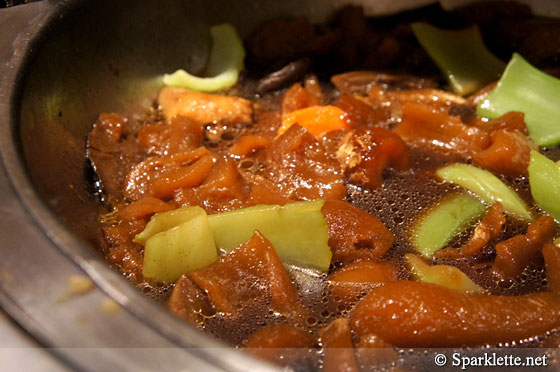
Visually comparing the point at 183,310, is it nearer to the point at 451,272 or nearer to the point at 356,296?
the point at 356,296

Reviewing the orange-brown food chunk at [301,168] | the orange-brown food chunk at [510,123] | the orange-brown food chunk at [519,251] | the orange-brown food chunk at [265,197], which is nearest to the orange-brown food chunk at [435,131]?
the orange-brown food chunk at [510,123]

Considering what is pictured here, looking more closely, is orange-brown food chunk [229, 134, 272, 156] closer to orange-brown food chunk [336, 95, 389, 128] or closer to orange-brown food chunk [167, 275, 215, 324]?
orange-brown food chunk [336, 95, 389, 128]

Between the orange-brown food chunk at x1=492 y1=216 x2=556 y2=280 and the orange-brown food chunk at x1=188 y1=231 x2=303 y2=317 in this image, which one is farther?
the orange-brown food chunk at x1=492 y1=216 x2=556 y2=280

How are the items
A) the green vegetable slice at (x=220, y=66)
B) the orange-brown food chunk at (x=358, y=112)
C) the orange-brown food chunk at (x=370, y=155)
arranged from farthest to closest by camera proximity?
the green vegetable slice at (x=220, y=66) < the orange-brown food chunk at (x=358, y=112) < the orange-brown food chunk at (x=370, y=155)

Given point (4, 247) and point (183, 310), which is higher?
point (4, 247)

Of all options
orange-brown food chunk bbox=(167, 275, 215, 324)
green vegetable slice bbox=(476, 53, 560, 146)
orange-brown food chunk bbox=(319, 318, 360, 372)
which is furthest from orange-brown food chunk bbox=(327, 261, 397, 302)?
green vegetable slice bbox=(476, 53, 560, 146)

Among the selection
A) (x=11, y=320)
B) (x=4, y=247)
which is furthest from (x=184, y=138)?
(x=11, y=320)

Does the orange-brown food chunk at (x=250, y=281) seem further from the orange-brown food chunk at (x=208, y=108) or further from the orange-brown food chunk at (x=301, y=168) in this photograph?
the orange-brown food chunk at (x=208, y=108)
